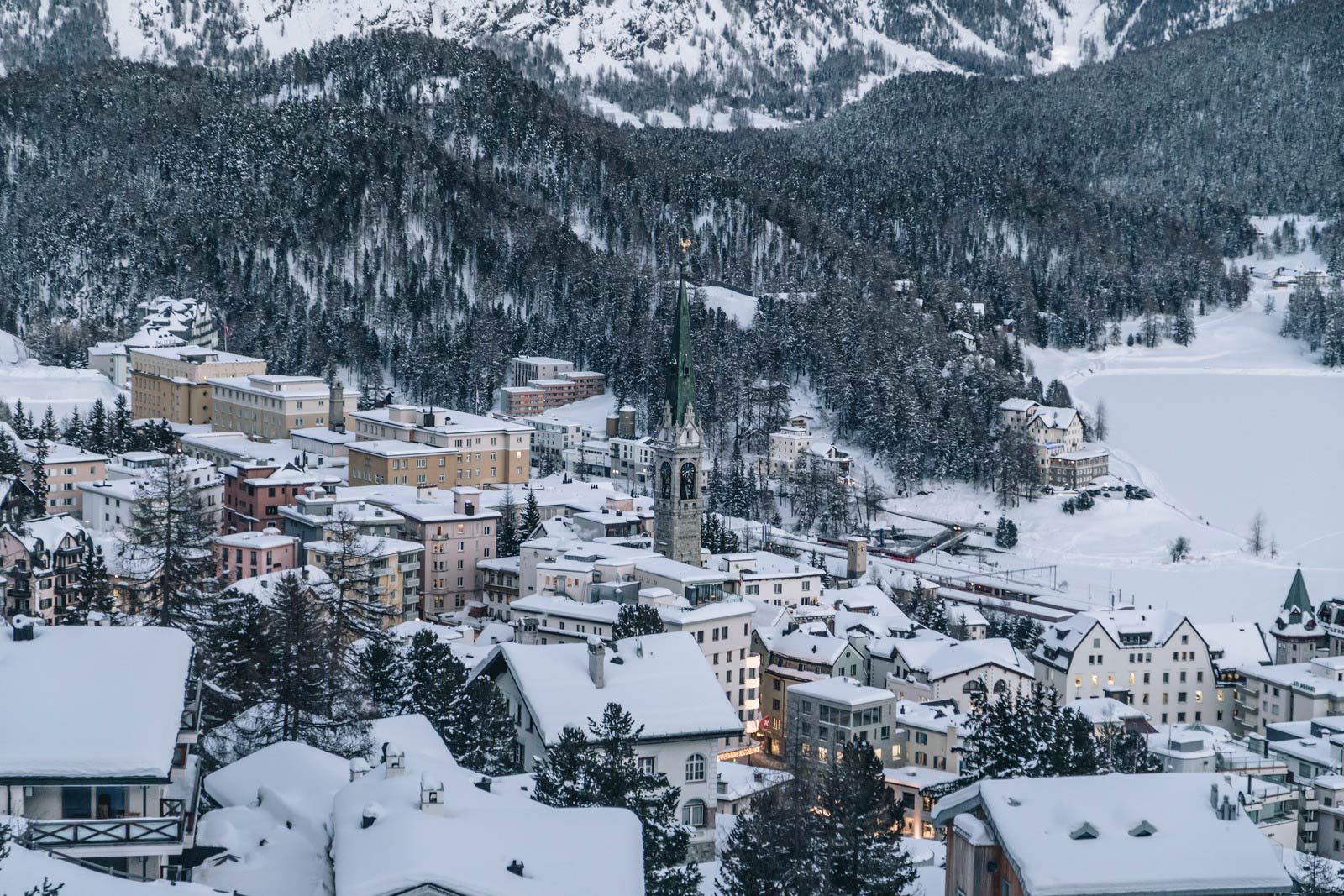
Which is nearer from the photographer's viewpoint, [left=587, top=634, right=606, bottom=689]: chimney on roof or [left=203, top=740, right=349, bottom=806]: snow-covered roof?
[left=203, top=740, right=349, bottom=806]: snow-covered roof

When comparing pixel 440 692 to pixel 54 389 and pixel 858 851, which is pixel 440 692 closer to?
pixel 858 851

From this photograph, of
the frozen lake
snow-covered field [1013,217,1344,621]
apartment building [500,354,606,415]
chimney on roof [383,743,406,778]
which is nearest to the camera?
chimney on roof [383,743,406,778]

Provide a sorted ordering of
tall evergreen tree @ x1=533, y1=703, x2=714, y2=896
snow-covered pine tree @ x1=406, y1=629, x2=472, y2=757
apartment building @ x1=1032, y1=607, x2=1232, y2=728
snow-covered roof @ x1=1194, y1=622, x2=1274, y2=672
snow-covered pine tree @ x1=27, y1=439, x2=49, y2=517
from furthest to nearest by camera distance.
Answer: snow-covered pine tree @ x1=27, y1=439, x2=49, y2=517 < snow-covered roof @ x1=1194, y1=622, x2=1274, y2=672 < apartment building @ x1=1032, y1=607, x2=1232, y2=728 < snow-covered pine tree @ x1=406, y1=629, x2=472, y2=757 < tall evergreen tree @ x1=533, y1=703, x2=714, y2=896

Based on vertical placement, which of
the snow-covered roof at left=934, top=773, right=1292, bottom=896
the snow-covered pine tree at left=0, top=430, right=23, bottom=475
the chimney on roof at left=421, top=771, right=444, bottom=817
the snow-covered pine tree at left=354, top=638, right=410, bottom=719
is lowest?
the snow-covered pine tree at left=0, top=430, right=23, bottom=475

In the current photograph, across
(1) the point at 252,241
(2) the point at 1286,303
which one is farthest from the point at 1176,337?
(1) the point at 252,241

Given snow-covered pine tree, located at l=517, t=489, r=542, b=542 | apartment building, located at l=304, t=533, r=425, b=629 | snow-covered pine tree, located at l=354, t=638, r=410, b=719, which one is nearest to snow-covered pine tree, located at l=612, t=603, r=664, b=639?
snow-covered pine tree, located at l=354, t=638, r=410, b=719

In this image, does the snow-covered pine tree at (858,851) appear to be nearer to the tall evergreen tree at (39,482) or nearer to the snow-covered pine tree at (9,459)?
the tall evergreen tree at (39,482)

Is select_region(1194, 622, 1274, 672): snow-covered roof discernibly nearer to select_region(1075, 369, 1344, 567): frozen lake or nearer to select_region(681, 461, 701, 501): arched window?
select_region(681, 461, 701, 501): arched window
